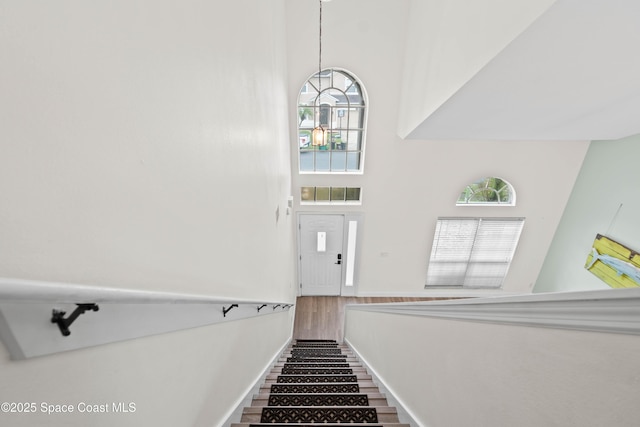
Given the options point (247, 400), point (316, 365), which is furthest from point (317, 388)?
point (316, 365)

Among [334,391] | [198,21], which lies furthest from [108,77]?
[334,391]

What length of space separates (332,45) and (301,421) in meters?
4.63

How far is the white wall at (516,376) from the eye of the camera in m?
0.61

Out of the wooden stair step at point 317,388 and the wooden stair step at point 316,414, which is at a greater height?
the wooden stair step at point 316,414

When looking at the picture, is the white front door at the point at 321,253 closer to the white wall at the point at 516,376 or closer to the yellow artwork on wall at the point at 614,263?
the white wall at the point at 516,376

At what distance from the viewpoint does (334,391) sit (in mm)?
2293

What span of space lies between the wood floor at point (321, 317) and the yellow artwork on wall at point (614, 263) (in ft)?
10.5

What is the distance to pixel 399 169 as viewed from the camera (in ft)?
16.7

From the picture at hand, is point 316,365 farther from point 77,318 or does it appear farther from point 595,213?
point 595,213

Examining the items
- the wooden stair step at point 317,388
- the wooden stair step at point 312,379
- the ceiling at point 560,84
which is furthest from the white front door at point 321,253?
the wooden stair step at point 317,388

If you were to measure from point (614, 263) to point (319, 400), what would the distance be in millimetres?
4704

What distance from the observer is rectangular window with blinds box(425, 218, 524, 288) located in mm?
5477

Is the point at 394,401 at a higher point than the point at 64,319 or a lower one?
lower

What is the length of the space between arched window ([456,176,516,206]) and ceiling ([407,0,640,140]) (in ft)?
5.06
